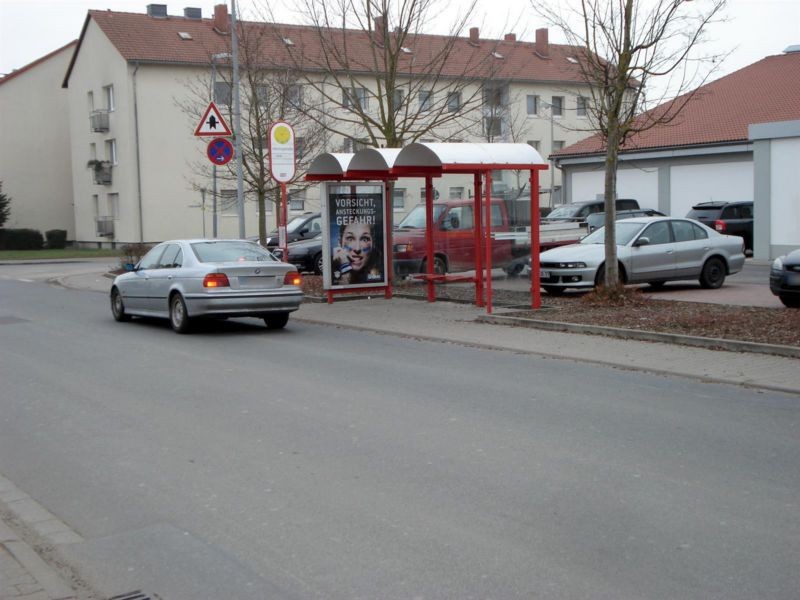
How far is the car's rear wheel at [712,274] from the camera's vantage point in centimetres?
1984

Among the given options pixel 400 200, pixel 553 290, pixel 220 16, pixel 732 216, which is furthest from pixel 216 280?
pixel 220 16

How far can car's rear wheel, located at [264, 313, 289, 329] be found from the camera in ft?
51.5

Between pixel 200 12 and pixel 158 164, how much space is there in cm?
1213

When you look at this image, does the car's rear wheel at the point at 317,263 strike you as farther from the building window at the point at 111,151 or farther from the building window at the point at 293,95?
the building window at the point at 111,151

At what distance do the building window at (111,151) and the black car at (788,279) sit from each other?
144 ft

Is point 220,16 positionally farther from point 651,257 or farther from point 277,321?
point 277,321

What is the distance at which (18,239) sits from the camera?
57.1 meters

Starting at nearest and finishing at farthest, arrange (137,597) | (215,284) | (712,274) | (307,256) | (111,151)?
(137,597) → (215,284) → (712,274) → (307,256) → (111,151)

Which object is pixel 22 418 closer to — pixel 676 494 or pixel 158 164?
pixel 676 494

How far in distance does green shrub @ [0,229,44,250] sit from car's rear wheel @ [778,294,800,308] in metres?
49.8

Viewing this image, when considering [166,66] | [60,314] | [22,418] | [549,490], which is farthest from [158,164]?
[549,490]

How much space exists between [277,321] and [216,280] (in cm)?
162

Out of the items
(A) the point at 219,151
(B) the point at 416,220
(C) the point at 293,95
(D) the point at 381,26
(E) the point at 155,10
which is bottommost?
(B) the point at 416,220

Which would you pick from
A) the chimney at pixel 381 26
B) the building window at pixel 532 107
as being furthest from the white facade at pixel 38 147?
the chimney at pixel 381 26
